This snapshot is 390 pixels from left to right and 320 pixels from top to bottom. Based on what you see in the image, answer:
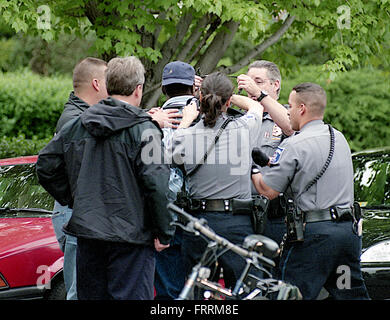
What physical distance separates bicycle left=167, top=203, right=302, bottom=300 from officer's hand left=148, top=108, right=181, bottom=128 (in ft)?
4.14

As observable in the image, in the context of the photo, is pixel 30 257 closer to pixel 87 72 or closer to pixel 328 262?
pixel 87 72

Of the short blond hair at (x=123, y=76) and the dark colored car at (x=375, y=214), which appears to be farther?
the dark colored car at (x=375, y=214)

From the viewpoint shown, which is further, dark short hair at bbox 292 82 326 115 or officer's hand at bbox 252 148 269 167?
dark short hair at bbox 292 82 326 115

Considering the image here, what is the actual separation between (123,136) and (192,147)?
61 cm

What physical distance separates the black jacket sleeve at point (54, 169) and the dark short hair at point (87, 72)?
88 centimetres

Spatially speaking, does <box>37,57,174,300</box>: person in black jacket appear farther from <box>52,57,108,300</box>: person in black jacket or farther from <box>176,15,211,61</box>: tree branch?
<box>176,15,211,61</box>: tree branch

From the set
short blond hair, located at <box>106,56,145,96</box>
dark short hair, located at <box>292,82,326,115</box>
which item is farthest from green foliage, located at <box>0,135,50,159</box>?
dark short hair, located at <box>292,82,326,115</box>

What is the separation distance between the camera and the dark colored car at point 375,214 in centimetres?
544

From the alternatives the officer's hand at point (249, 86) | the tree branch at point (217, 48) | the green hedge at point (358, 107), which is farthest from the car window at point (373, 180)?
the green hedge at point (358, 107)

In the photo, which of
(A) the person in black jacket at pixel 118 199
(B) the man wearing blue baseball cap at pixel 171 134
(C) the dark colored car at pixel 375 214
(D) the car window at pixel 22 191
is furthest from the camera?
(D) the car window at pixel 22 191

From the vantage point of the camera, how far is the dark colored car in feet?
17.9

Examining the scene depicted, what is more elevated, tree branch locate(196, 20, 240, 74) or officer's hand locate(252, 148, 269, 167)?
tree branch locate(196, 20, 240, 74)

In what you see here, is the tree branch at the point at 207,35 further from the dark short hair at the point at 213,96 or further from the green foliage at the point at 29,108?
the dark short hair at the point at 213,96

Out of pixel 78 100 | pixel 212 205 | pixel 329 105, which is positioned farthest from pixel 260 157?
pixel 329 105
